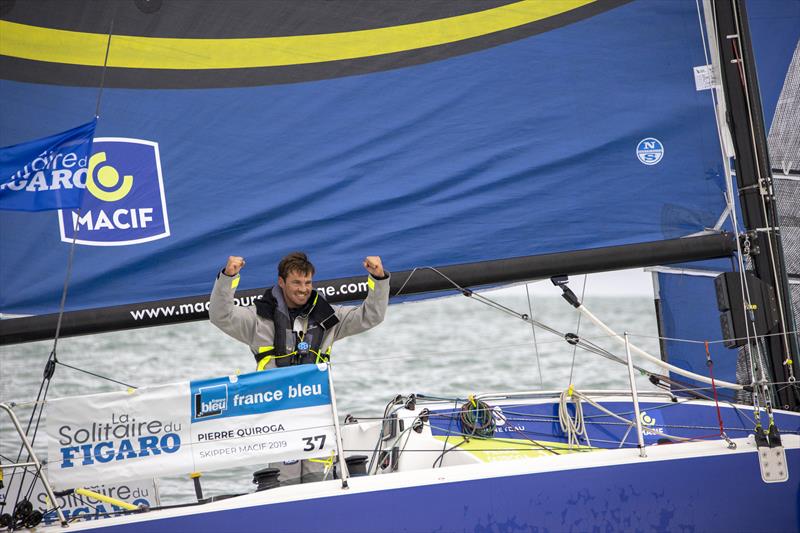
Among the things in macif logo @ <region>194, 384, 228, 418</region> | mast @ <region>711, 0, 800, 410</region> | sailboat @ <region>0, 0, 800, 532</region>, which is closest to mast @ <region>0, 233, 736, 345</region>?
sailboat @ <region>0, 0, 800, 532</region>

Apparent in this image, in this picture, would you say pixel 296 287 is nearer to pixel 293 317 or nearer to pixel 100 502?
pixel 293 317

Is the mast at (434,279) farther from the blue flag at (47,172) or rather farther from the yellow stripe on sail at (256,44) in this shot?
the yellow stripe on sail at (256,44)

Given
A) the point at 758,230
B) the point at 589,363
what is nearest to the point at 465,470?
the point at 758,230

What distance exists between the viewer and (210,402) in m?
2.92

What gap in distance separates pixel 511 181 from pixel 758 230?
0.95m

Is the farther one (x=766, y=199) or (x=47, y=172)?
(x=766, y=199)

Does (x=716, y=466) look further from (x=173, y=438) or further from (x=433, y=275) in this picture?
(x=173, y=438)

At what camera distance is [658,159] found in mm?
3857

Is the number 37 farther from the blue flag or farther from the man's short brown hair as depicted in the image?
the blue flag

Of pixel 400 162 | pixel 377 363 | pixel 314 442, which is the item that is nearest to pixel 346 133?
pixel 400 162

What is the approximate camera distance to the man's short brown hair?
326 centimetres

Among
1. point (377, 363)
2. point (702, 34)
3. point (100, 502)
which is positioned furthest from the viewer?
point (377, 363)

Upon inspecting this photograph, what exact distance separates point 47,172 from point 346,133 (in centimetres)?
115

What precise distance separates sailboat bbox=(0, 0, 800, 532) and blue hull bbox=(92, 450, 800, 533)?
55 cm
